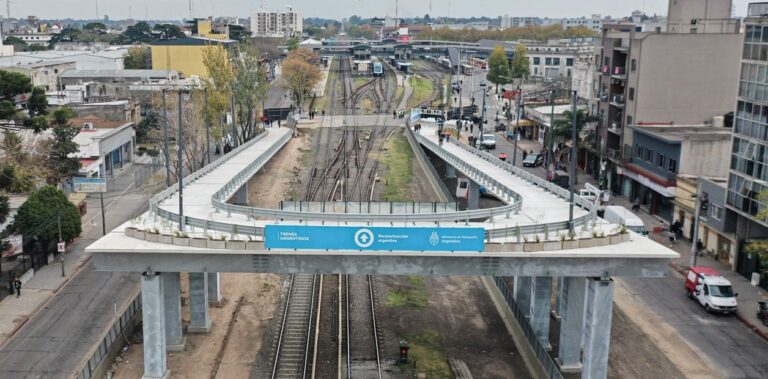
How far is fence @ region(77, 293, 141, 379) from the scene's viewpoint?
96.9 ft

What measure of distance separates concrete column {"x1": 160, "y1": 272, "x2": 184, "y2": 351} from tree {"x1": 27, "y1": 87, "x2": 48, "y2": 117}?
17.8 m

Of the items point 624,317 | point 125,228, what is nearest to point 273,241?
point 125,228

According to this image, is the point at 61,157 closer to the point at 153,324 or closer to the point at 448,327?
the point at 153,324

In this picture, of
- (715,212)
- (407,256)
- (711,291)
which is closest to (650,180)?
(715,212)

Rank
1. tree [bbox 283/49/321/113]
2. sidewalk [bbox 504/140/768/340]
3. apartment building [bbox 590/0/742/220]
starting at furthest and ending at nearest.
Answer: tree [bbox 283/49/321/113]
apartment building [bbox 590/0/742/220]
sidewalk [bbox 504/140/768/340]

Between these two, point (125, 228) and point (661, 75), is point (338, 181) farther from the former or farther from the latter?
point (125, 228)

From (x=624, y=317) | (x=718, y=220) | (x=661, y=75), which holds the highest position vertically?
(x=661, y=75)

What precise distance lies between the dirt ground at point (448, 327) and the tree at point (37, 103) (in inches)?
849

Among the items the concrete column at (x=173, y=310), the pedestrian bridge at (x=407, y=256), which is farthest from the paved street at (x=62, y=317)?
the pedestrian bridge at (x=407, y=256)

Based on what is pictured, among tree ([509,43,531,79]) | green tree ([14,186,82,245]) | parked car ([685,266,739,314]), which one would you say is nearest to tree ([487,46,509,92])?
tree ([509,43,531,79])

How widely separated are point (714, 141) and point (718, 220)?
32.8ft

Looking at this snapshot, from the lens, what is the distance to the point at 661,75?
6362 cm

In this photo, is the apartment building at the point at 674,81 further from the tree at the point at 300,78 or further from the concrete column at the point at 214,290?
the tree at the point at 300,78

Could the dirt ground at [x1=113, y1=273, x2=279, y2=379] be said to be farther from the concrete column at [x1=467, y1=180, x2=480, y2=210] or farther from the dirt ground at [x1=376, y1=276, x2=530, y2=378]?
the concrete column at [x1=467, y1=180, x2=480, y2=210]
